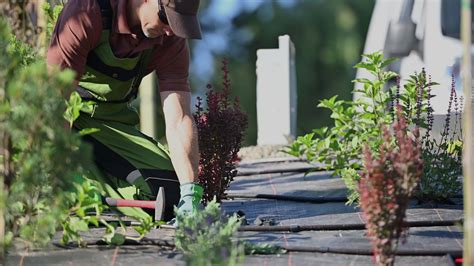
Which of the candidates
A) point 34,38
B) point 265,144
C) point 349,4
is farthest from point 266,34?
point 34,38

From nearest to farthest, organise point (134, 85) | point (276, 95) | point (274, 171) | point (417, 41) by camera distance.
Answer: point (134, 85) < point (274, 171) < point (276, 95) < point (417, 41)

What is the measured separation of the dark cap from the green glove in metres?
0.70

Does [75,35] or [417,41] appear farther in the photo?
[417,41]

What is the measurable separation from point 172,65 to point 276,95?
4.35 meters

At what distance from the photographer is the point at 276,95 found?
871 cm

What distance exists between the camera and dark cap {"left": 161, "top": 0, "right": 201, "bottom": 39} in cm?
380

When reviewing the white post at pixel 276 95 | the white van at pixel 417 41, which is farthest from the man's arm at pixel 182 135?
the white post at pixel 276 95

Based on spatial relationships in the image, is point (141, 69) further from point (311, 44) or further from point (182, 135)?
point (311, 44)

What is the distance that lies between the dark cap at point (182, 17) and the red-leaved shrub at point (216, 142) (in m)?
0.80

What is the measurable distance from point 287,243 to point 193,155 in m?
0.69

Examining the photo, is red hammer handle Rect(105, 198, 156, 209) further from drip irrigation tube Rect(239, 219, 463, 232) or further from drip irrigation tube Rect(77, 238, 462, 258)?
drip irrigation tube Rect(239, 219, 463, 232)

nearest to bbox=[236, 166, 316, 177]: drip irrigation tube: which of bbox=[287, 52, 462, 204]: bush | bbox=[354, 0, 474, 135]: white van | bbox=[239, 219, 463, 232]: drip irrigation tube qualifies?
bbox=[287, 52, 462, 204]: bush

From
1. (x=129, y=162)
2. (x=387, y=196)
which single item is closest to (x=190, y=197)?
(x=129, y=162)

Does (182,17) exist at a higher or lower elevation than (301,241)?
higher
